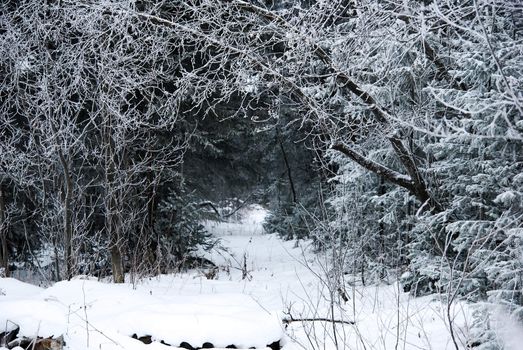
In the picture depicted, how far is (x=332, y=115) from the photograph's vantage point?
232 inches

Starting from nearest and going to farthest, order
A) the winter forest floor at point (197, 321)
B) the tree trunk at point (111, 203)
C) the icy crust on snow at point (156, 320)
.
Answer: the winter forest floor at point (197, 321)
the icy crust on snow at point (156, 320)
the tree trunk at point (111, 203)

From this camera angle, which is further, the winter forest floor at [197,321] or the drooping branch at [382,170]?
the drooping branch at [382,170]

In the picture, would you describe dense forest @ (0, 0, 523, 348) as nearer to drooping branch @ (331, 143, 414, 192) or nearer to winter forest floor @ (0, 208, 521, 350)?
drooping branch @ (331, 143, 414, 192)

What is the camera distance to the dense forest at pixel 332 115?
175 inches

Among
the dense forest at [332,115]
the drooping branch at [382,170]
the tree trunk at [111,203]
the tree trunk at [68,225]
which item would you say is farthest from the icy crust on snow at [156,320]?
the drooping branch at [382,170]

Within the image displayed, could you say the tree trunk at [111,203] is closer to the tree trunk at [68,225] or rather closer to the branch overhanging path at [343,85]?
the tree trunk at [68,225]

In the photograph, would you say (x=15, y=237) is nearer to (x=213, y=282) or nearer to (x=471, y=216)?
(x=213, y=282)

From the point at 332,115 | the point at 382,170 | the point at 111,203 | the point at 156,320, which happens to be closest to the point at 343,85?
the point at 332,115

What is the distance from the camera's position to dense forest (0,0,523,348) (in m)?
4.44

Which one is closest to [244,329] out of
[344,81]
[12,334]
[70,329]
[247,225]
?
[70,329]

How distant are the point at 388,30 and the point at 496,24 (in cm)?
108

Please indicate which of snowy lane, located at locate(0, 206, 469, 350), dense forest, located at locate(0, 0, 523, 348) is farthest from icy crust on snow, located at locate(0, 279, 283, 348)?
dense forest, located at locate(0, 0, 523, 348)

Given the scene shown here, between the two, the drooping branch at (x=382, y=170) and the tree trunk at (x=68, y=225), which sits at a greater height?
the drooping branch at (x=382, y=170)

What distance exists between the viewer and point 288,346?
4.75 m
